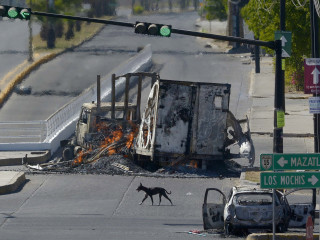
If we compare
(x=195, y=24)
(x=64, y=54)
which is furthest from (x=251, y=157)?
(x=195, y=24)

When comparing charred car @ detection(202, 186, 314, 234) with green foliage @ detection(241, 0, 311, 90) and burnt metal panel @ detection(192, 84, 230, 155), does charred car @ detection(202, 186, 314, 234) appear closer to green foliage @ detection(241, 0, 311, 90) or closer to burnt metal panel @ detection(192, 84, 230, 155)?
burnt metal panel @ detection(192, 84, 230, 155)

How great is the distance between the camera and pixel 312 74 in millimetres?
25234

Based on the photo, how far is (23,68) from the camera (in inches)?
2421

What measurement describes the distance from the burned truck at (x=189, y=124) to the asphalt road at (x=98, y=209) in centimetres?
98

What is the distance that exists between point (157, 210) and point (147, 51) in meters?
38.6

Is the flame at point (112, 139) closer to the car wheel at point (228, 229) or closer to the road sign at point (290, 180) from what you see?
the car wheel at point (228, 229)

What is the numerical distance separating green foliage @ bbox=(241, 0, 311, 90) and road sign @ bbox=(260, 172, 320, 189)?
27738 millimetres

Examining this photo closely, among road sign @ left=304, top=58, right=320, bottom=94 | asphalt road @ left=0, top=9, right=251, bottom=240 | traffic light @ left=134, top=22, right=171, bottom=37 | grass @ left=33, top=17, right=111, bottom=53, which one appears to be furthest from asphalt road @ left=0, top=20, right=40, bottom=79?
road sign @ left=304, top=58, right=320, bottom=94

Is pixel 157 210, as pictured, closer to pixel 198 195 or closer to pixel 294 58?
pixel 198 195

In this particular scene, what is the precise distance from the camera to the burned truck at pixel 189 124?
2866 centimetres

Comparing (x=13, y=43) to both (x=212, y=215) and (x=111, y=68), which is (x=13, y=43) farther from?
(x=212, y=215)

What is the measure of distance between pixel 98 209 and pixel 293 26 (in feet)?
76.5

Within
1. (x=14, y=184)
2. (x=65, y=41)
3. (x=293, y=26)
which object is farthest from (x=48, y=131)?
(x=65, y=41)

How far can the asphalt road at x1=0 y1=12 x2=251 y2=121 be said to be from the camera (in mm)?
47938
